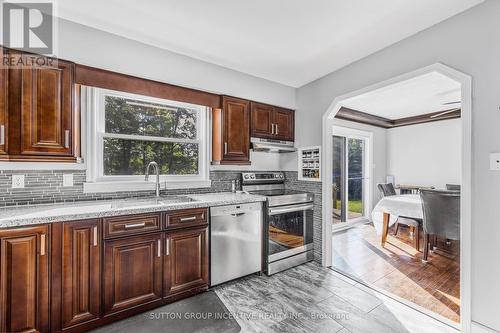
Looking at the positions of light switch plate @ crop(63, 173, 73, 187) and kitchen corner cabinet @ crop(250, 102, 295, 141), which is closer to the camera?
light switch plate @ crop(63, 173, 73, 187)

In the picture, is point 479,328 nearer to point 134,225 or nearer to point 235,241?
point 235,241

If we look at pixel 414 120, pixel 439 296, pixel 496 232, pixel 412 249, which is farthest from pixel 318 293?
pixel 414 120

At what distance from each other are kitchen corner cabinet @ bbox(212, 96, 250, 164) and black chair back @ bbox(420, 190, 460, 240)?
2517 mm

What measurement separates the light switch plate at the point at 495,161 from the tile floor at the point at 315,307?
4.46 feet

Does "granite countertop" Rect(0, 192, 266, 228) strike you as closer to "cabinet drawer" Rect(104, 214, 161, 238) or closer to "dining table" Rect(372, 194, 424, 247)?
"cabinet drawer" Rect(104, 214, 161, 238)

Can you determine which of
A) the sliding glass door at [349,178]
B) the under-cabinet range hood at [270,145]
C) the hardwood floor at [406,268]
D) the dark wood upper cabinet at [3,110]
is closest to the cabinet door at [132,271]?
the dark wood upper cabinet at [3,110]

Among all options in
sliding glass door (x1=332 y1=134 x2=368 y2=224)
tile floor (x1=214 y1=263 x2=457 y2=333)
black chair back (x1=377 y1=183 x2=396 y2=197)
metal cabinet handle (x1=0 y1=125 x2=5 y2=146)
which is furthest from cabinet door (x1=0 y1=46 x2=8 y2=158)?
black chair back (x1=377 y1=183 x2=396 y2=197)

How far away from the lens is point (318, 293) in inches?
92.0

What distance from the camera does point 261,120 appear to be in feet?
10.4

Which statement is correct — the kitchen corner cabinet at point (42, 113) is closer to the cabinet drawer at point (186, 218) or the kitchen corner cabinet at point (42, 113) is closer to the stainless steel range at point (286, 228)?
the cabinet drawer at point (186, 218)

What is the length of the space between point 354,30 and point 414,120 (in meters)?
4.25

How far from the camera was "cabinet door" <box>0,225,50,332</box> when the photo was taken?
4.89ft

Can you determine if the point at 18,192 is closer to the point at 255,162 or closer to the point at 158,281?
the point at 158,281

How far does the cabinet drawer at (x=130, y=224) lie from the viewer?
6.02 feet
